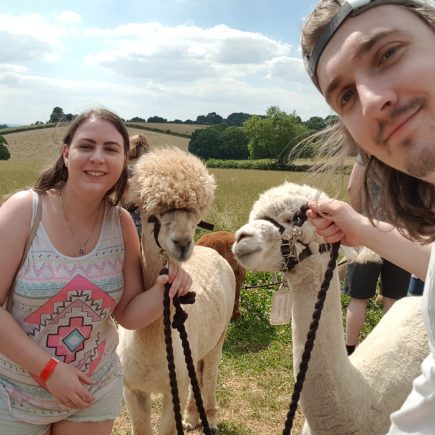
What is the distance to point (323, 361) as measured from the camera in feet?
6.88

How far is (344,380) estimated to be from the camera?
2.10 m

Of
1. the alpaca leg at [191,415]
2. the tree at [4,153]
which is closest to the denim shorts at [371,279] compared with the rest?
the alpaca leg at [191,415]

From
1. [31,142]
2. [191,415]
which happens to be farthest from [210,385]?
[31,142]

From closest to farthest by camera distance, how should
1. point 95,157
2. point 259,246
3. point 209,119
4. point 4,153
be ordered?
1. point 95,157
2. point 259,246
3. point 4,153
4. point 209,119

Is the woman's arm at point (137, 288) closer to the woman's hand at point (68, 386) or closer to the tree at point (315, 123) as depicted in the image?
the woman's hand at point (68, 386)

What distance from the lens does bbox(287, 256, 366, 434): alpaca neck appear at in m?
2.09

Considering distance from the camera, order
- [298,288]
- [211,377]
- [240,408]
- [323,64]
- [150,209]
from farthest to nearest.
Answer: [240,408] < [211,377] < [298,288] < [150,209] < [323,64]

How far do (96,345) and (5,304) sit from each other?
1.30 feet

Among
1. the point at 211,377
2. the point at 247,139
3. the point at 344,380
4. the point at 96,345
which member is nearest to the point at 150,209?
the point at 96,345

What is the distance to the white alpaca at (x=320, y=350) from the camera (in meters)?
2.09

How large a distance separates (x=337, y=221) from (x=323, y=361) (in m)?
0.74

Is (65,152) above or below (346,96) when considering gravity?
below

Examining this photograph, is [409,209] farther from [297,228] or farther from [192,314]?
[192,314]

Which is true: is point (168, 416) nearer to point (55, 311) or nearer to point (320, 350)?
point (320, 350)
